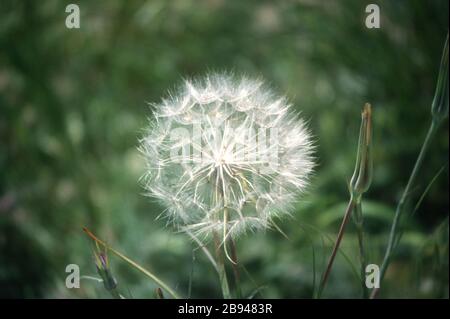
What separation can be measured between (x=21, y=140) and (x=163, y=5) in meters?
0.95

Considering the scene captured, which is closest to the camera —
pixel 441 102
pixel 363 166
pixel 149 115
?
pixel 363 166

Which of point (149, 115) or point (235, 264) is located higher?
point (149, 115)

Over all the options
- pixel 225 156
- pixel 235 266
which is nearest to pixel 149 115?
pixel 225 156

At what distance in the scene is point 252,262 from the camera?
79.2 inches

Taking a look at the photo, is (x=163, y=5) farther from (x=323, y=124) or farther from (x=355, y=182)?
(x=355, y=182)

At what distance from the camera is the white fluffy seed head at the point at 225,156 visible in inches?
40.1

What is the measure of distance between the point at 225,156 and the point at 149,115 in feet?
2.52

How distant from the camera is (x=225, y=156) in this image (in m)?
1.06

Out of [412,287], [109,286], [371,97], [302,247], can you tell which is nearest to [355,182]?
[109,286]

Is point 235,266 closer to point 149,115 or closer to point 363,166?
point 363,166

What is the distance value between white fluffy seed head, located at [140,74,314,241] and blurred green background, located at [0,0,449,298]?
589 millimetres

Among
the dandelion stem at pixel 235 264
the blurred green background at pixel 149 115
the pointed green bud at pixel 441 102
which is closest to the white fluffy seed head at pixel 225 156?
the dandelion stem at pixel 235 264

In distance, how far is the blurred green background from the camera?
1867mm

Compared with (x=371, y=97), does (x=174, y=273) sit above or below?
below
